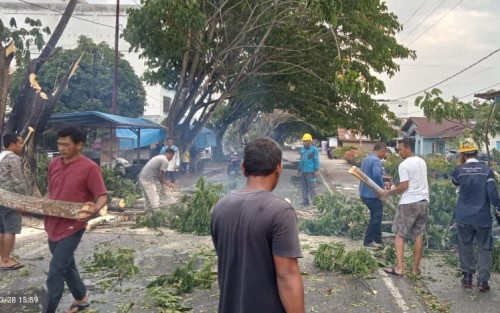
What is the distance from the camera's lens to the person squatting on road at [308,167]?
Answer: 12.3 metres

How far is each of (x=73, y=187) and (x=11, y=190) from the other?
2.39 metres

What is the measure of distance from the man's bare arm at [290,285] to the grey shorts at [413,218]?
4145 millimetres

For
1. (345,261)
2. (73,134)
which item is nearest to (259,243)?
(73,134)

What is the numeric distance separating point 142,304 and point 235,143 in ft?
129

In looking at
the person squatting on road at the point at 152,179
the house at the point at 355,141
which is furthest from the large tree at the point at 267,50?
the house at the point at 355,141

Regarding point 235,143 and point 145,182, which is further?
point 235,143

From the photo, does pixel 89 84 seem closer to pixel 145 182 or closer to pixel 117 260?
pixel 145 182

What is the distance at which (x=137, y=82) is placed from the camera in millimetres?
29594

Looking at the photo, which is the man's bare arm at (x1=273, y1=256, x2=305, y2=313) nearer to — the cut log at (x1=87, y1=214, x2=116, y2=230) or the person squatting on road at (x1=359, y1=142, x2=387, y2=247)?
the person squatting on road at (x1=359, y1=142, x2=387, y2=247)

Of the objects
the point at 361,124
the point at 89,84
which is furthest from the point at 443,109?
the point at 89,84

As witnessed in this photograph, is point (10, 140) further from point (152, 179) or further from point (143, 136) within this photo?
point (143, 136)

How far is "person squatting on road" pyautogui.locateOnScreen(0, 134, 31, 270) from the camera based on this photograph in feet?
20.0

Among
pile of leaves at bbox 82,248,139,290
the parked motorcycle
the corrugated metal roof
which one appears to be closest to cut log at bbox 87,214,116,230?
pile of leaves at bbox 82,248,139,290

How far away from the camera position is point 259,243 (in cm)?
240
